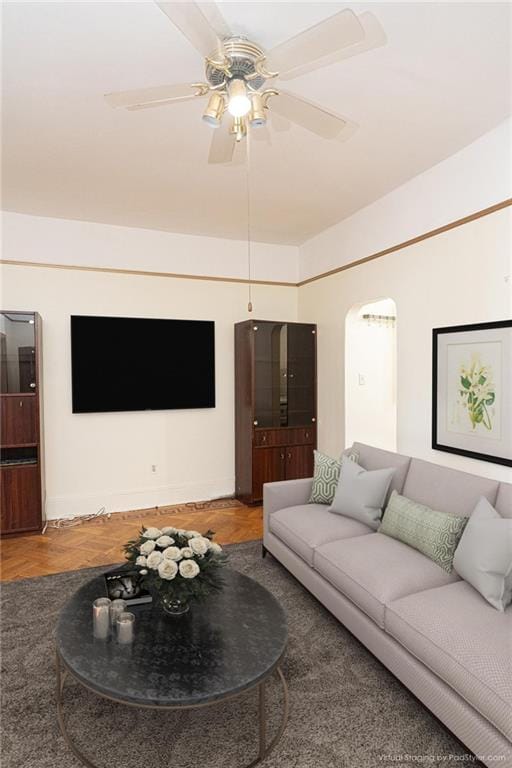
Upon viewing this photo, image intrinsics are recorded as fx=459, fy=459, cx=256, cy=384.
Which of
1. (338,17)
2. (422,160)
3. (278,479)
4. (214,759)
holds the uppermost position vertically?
(422,160)

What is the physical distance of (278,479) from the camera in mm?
4969

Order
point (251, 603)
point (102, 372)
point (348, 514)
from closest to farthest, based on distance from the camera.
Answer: point (251, 603) < point (348, 514) < point (102, 372)

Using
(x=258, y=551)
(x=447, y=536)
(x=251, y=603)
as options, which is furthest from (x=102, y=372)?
(x=447, y=536)

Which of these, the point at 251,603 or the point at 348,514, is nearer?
the point at 251,603

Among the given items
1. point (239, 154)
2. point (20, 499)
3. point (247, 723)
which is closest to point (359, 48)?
point (239, 154)

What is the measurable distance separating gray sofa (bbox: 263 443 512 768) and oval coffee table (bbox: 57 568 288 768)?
496 millimetres

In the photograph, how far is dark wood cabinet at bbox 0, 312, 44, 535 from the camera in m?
4.04

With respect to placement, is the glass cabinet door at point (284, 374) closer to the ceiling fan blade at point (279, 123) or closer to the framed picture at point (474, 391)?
the framed picture at point (474, 391)

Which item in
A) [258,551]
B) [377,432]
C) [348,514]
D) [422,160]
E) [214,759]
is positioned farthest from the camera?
[377,432]

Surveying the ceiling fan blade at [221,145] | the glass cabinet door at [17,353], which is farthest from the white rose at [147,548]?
the glass cabinet door at [17,353]

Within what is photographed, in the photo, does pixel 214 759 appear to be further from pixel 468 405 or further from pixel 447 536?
pixel 468 405

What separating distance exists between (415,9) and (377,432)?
3.79 metres

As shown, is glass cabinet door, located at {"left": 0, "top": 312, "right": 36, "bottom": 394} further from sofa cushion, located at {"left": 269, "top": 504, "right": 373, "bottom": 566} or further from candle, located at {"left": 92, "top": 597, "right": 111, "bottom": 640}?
candle, located at {"left": 92, "top": 597, "right": 111, "bottom": 640}

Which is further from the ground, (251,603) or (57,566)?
(251,603)
